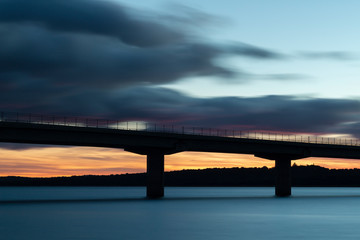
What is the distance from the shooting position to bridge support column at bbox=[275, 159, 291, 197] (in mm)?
105688

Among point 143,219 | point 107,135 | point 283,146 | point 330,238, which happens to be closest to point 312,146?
point 283,146

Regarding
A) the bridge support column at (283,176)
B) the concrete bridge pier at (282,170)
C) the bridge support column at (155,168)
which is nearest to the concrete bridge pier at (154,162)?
the bridge support column at (155,168)

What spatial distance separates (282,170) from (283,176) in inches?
70.5

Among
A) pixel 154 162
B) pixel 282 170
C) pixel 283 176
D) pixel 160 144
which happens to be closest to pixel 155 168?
pixel 154 162

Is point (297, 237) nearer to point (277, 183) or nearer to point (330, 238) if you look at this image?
point (330, 238)

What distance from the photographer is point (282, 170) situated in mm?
105750

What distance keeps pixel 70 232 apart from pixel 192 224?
11.5 metres

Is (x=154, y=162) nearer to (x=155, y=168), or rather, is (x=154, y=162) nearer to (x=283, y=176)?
(x=155, y=168)

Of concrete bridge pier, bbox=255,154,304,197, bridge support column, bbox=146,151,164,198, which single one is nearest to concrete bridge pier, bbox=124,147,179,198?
bridge support column, bbox=146,151,164,198

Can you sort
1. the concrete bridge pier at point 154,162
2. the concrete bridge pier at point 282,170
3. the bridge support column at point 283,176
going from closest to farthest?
the concrete bridge pier at point 154,162 → the concrete bridge pier at point 282,170 → the bridge support column at point 283,176

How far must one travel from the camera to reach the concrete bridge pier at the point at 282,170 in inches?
4107

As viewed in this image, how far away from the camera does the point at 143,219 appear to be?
5281 centimetres

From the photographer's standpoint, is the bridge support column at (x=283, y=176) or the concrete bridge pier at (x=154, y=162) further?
the bridge support column at (x=283, y=176)

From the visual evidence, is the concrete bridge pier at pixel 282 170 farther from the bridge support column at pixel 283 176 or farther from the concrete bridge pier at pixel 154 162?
the concrete bridge pier at pixel 154 162
